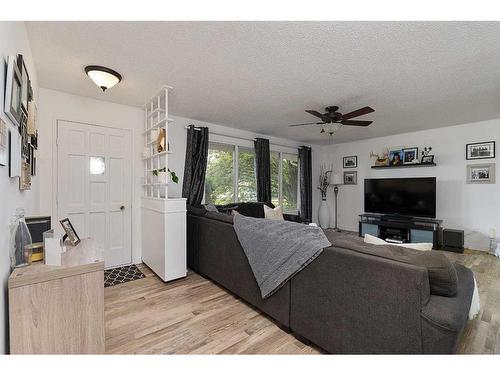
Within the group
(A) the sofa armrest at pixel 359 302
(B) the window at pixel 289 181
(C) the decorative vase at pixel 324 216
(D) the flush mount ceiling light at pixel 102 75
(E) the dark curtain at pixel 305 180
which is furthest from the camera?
(C) the decorative vase at pixel 324 216

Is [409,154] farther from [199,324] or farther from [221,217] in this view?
[199,324]

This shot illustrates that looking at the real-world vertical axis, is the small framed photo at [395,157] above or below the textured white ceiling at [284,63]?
below

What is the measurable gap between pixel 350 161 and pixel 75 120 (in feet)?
18.3

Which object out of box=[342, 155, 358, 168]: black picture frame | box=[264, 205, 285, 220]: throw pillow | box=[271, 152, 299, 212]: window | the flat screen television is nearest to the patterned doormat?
box=[264, 205, 285, 220]: throw pillow

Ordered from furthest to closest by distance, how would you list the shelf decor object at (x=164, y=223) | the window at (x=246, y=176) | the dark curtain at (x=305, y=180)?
the dark curtain at (x=305, y=180) < the window at (x=246, y=176) < the shelf decor object at (x=164, y=223)

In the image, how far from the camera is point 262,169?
4.85m

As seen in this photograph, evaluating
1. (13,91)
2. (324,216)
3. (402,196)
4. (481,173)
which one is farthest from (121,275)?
(481,173)

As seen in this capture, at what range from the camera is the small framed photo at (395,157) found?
4.99 meters

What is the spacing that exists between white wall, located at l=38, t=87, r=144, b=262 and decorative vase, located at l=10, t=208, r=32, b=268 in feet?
6.26

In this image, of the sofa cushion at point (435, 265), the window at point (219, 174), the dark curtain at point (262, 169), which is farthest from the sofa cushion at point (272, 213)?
the sofa cushion at point (435, 265)

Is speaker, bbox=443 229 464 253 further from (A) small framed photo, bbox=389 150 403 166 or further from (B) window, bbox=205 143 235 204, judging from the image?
(B) window, bbox=205 143 235 204

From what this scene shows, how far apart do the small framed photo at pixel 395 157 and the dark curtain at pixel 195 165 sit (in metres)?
3.98

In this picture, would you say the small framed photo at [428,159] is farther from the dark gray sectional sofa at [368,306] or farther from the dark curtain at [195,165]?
the dark curtain at [195,165]
